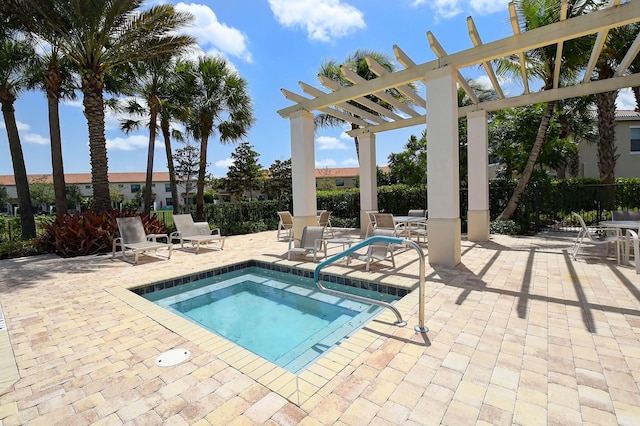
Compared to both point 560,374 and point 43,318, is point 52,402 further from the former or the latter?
point 560,374

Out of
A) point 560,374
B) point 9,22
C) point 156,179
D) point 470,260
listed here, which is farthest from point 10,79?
A: point 156,179

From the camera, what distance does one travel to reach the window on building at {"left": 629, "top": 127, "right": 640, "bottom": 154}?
21203 millimetres

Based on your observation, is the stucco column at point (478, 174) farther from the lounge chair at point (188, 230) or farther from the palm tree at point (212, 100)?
the palm tree at point (212, 100)

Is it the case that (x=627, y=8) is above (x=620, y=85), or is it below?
above

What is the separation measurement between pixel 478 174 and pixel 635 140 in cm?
2100

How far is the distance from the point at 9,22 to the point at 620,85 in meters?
18.1

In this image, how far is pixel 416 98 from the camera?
8820 millimetres

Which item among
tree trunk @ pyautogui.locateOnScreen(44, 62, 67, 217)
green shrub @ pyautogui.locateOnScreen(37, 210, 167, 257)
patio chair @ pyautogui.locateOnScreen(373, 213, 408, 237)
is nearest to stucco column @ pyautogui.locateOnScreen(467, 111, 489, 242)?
patio chair @ pyautogui.locateOnScreen(373, 213, 408, 237)

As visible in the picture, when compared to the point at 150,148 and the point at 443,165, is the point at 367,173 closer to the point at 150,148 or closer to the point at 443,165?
the point at 443,165

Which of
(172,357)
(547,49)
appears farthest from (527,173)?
(172,357)

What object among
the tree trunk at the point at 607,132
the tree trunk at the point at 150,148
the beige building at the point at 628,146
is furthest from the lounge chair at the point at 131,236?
the beige building at the point at 628,146

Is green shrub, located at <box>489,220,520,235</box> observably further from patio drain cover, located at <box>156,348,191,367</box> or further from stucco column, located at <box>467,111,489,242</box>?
patio drain cover, located at <box>156,348,191,367</box>

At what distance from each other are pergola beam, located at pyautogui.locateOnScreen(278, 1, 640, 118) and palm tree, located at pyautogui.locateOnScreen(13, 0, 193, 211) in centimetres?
748

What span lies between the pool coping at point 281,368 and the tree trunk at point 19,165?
482 inches
